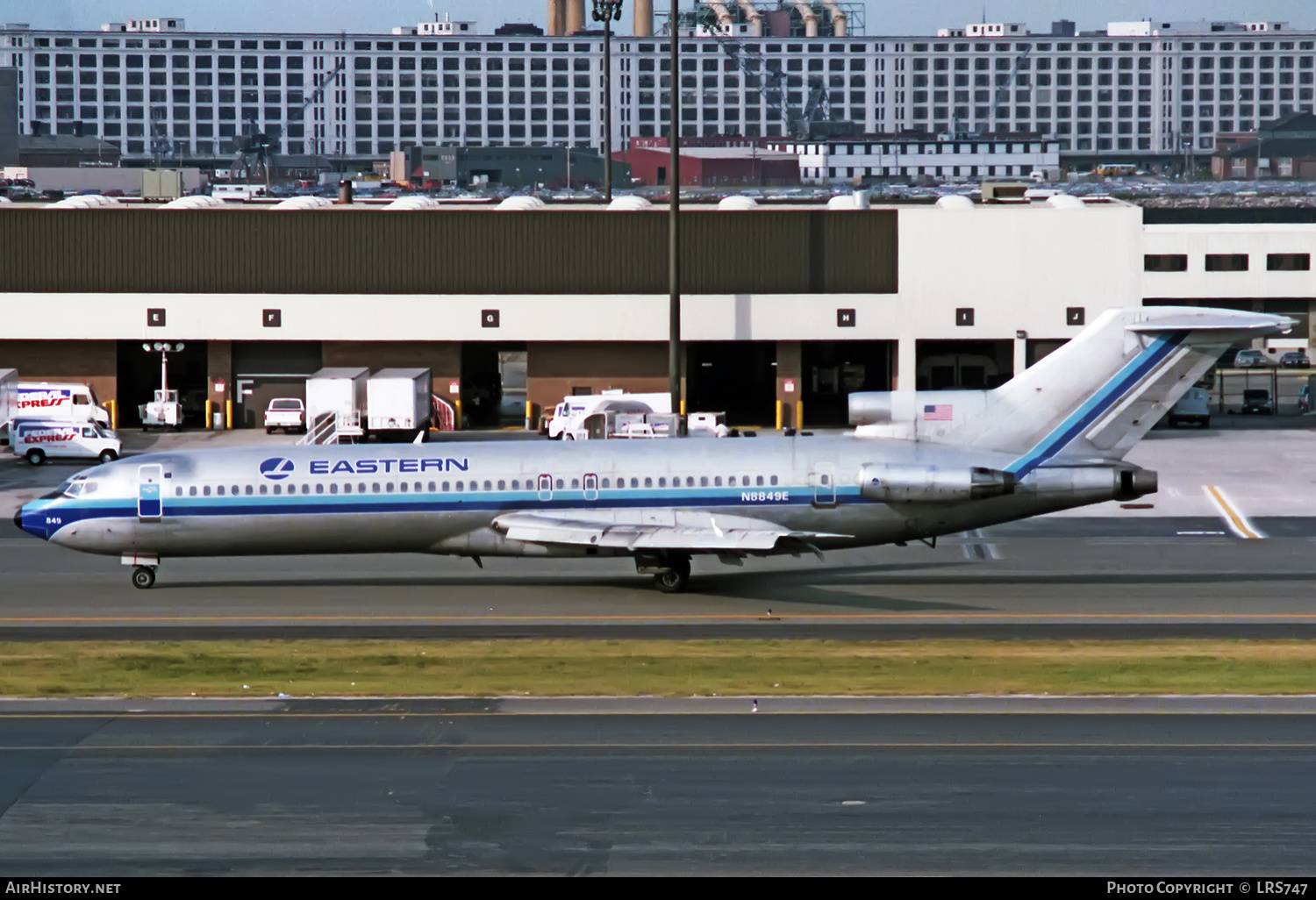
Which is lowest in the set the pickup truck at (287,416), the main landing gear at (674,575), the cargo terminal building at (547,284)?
the main landing gear at (674,575)

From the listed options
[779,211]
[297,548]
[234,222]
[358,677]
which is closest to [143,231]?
[234,222]

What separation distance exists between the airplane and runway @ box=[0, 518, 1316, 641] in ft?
3.92

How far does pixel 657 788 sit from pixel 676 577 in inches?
608

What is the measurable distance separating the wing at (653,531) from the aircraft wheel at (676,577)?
4.07 feet

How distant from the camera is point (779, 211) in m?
70.6

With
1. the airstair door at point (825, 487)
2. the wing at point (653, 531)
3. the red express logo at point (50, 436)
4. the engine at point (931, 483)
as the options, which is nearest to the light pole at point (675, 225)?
the red express logo at point (50, 436)

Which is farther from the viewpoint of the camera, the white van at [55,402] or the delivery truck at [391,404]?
the white van at [55,402]

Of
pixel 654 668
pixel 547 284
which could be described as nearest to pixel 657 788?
pixel 654 668

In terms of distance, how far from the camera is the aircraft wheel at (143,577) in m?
37.6

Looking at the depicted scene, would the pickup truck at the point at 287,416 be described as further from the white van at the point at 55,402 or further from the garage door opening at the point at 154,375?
the garage door opening at the point at 154,375

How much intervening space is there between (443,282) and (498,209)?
12.7ft

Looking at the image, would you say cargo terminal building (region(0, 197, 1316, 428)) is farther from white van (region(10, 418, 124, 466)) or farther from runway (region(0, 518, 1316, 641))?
runway (region(0, 518, 1316, 641))

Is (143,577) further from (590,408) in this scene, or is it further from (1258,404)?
(1258,404)

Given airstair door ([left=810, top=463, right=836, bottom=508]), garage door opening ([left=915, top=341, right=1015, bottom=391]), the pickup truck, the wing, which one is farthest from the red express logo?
garage door opening ([left=915, top=341, right=1015, bottom=391])
